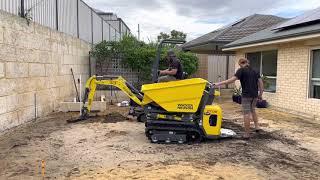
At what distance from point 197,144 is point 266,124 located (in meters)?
3.56

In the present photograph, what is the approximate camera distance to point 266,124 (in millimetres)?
10586

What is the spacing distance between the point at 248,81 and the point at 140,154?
3251 millimetres

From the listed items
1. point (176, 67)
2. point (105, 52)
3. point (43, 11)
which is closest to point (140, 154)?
point (176, 67)

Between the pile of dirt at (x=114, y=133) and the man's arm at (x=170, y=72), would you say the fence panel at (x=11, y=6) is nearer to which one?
the pile of dirt at (x=114, y=133)

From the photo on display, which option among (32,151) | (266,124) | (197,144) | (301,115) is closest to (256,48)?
(301,115)

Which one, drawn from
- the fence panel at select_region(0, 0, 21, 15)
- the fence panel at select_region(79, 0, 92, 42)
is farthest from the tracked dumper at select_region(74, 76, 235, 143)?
Answer: the fence panel at select_region(79, 0, 92, 42)

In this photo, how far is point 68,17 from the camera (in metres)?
14.1

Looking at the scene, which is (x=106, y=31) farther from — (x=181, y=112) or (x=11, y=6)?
(x=181, y=112)

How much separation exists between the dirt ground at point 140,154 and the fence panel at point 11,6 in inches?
108

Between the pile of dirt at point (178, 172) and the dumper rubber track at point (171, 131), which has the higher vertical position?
the dumper rubber track at point (171, 131)

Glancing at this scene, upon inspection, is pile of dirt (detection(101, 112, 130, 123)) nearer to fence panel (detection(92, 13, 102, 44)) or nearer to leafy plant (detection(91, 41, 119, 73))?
leafy plant (detection(91, 41, 119, 73))

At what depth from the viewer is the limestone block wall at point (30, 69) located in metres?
8.29

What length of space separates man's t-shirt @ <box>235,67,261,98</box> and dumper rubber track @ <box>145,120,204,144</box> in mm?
1624

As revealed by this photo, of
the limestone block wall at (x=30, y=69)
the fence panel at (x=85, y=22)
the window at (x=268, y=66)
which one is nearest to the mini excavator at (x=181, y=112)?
the limestone block wall at (x=30, y=69)
